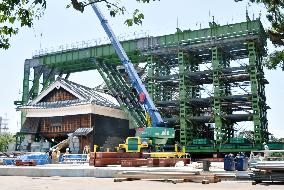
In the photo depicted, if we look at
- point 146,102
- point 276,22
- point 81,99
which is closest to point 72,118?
point 81,99

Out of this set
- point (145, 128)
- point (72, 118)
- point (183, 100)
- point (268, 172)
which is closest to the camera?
point (268, 172)

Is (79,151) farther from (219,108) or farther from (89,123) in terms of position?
(219,108)

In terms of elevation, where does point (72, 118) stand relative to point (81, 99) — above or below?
below

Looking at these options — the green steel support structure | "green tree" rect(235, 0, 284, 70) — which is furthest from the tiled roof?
"green tree" rect(235, 0, 284, 70)

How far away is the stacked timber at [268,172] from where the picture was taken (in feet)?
52.0

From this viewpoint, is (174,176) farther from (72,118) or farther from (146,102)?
(72,118)

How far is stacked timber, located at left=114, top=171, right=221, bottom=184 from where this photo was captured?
54.9ft

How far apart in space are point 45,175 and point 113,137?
106ft

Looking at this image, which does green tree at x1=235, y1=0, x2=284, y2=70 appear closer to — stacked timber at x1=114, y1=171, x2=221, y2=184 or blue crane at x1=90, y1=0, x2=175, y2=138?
stacked timber at x1=114, y1=171, x2=221, y2=184

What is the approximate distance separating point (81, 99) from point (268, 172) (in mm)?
43446

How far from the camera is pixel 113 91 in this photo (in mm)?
62312

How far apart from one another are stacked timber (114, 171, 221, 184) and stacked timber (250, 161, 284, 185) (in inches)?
68.6

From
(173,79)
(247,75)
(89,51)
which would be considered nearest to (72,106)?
(89,51)

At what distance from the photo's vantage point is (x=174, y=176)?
17.5m
